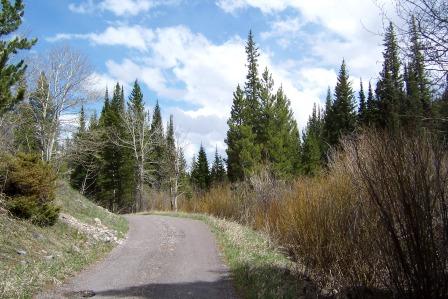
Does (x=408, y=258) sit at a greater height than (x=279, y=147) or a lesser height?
lesser

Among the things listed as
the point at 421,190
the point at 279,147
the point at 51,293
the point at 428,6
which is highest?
the point at 279,147

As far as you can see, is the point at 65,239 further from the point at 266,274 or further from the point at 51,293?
the point at 266,274

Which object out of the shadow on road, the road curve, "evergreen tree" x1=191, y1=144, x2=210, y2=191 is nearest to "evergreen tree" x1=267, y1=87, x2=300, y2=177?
"evergreen tree" x1=191, y1=144, x2=210, y2=191

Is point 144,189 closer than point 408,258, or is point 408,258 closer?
point 408,258

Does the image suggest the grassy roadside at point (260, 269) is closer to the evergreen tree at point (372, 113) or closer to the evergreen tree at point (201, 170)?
the evergreen tree at point (372, 113)

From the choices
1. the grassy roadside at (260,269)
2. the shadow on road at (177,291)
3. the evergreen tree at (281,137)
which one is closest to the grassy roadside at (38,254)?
the shadow on road at (177,291)

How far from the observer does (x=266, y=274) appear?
9.52 m

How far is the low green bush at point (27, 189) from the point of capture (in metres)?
13.3

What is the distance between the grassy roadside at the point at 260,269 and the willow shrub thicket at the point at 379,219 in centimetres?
45

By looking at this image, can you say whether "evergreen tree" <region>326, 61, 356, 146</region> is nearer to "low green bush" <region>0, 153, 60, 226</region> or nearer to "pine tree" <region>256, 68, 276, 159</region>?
"pine tree" <region>256, 68, 276, 159</region>

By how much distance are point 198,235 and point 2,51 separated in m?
9.96

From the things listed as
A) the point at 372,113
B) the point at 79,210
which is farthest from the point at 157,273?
the point at 372,113

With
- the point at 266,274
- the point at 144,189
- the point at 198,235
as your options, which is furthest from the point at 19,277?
the point at 144,189

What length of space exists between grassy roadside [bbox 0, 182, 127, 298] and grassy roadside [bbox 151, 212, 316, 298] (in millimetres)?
3635
